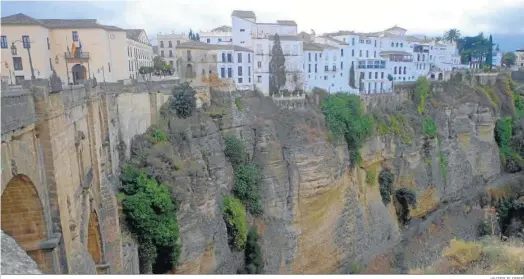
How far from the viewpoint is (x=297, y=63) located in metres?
26.9

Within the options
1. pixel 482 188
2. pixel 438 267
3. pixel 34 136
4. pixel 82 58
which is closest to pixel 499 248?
pixel 438 267

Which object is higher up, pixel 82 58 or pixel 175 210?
pixel 82 58

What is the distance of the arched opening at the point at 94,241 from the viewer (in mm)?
9578

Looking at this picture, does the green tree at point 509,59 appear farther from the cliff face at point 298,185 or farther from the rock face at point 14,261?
the rock face at point 14,261

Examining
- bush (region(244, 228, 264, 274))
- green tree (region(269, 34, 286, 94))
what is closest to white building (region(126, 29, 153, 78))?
green tree (region(269, 34, 286, 94))

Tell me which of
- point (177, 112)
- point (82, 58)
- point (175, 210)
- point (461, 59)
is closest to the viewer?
point (175, 210)

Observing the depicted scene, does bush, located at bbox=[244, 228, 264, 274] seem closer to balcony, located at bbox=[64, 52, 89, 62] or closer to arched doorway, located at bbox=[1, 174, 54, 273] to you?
arched doorway, located at bbox=[1, 174, 54, 273]

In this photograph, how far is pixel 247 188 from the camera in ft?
55.9

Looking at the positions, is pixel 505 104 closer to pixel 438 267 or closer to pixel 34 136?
pixel 438 267

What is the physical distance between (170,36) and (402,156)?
18.7 metres

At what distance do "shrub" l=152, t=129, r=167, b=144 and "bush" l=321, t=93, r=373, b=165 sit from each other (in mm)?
9260

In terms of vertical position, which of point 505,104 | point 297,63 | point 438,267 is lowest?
point 438,267

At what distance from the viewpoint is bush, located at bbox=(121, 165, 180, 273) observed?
11.4m

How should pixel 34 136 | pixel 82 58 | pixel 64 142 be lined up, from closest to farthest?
pixel 34 136 → pixel 64 142 → pixel 82 58
